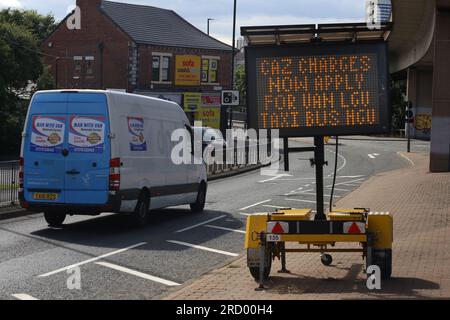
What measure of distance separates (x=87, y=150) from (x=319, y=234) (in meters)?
6.73

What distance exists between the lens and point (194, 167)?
19531 millimetres

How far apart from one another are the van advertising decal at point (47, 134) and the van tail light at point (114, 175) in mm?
1107

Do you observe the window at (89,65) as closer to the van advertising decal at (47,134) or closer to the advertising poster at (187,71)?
the advertising poster at (187,71)

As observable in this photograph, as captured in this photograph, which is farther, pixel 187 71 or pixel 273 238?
pixel 187 71

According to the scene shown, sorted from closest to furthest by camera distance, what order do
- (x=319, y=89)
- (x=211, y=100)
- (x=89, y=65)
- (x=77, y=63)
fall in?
(x=319, y=89)
(x=89, y=65)
(x=77, y=63)
(x=211, y=100)

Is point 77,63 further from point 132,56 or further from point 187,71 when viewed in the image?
point 187,71

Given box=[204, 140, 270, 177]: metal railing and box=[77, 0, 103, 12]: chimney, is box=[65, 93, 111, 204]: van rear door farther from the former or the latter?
box=[77, 0, 103, 12]: chimney

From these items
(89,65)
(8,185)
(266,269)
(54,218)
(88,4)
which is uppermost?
(88,4)

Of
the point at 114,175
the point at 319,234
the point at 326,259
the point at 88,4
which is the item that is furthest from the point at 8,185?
the point at 88,4

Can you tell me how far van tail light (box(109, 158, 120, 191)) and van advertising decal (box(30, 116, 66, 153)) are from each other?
1107 millimetres

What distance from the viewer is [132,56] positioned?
5762 cm

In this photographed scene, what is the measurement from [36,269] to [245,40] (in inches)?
174
